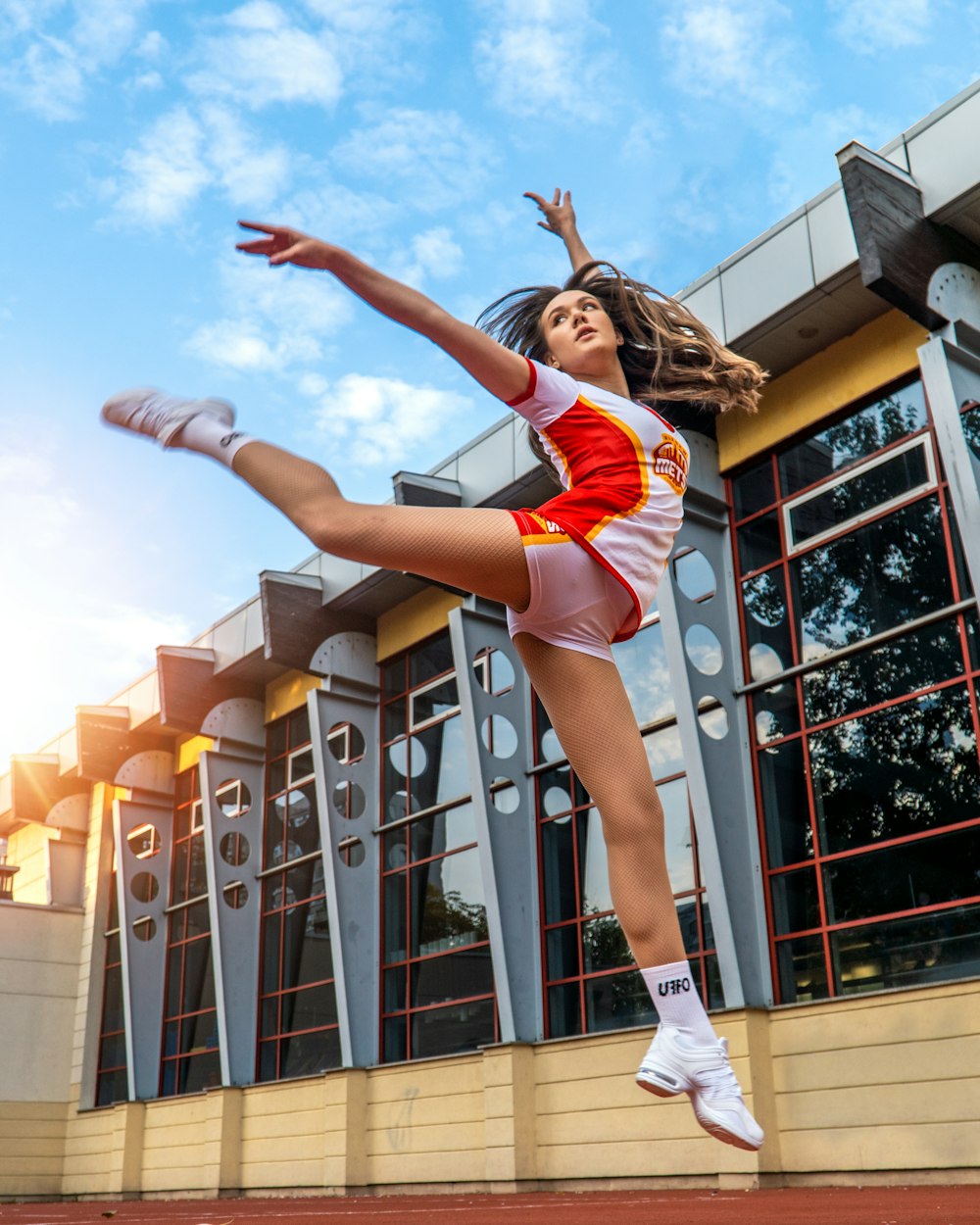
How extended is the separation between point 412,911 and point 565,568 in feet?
49.7

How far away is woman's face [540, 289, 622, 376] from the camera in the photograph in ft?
10.5

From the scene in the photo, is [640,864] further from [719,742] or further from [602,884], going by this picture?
[602,884]

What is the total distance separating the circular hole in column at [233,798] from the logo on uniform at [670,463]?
61.9 ft

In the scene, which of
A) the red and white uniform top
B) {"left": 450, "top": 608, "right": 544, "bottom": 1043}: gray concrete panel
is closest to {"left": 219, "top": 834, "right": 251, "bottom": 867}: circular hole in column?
{"left": 450, "top": 608, "right": 544, "bottom": 1043}: gray concrete panel

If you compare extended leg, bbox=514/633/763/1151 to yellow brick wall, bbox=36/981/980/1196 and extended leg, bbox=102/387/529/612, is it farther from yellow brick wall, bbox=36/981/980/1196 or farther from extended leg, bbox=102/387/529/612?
yellow brick wall, bbox=36/981/980/1196

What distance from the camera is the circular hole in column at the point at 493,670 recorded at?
16.4 metres

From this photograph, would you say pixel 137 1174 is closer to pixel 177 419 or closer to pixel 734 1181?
pixel 734 1181

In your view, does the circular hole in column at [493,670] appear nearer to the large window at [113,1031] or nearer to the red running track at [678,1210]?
the red running track at [678,1210]

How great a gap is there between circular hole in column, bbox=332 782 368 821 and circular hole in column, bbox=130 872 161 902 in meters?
7.05

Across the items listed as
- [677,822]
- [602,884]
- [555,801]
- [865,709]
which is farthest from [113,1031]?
[865,709]

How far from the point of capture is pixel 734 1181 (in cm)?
1144

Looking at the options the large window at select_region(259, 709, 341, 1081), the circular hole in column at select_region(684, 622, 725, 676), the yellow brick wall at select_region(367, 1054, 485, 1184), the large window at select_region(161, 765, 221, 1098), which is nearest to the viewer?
the circular hole in column at select_region(684, 622, 725, 676)

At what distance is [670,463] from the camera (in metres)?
3.04

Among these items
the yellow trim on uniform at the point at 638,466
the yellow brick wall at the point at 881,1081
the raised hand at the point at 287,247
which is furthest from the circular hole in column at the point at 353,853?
the raised hand at the point at 287,247
